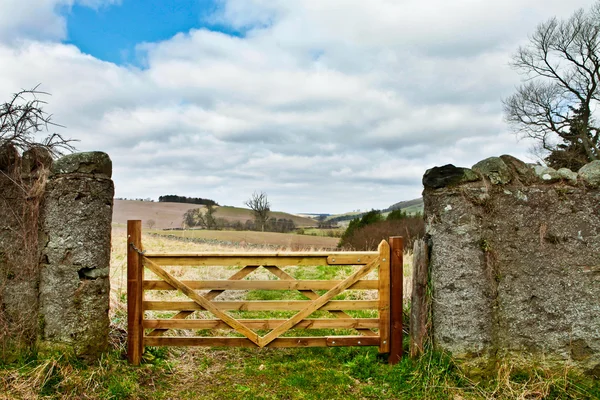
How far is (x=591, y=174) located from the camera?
17.2ft

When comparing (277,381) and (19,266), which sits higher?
(19,266)

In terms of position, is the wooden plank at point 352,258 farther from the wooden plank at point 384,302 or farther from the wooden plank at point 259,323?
the wooden plank at point 259,323

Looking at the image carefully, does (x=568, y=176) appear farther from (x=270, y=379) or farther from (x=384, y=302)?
(x=270, y=379)

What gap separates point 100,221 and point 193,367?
88.2 inches

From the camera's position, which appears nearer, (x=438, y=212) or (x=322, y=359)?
(x=438, y=212)

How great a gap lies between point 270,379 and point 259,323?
687 mm

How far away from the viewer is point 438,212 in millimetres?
5242

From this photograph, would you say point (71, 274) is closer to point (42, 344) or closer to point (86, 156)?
point (42, 344)

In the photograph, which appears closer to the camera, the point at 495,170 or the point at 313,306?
the point at 495,170

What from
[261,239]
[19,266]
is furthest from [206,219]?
[19,266]

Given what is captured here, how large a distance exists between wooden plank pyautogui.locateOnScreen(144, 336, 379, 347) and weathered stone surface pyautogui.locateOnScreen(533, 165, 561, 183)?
9.25 ft

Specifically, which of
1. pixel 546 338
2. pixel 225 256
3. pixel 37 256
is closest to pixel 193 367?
pixel 225 256

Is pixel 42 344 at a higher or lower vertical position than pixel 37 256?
lower

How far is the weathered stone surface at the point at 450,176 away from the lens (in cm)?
522
